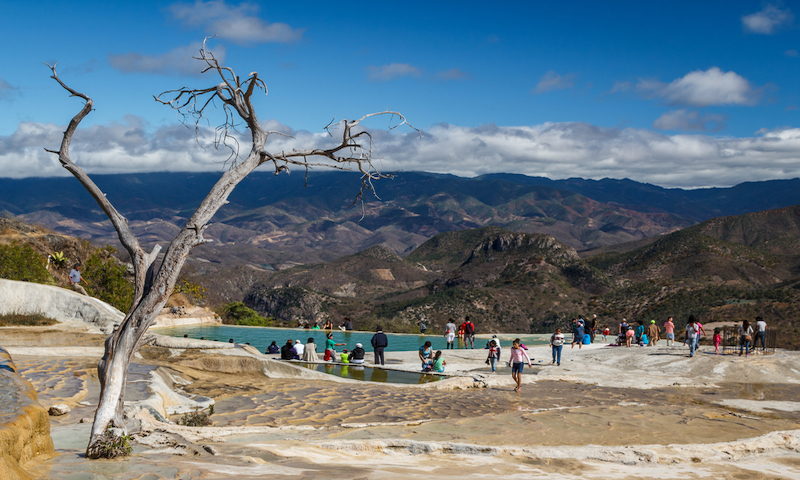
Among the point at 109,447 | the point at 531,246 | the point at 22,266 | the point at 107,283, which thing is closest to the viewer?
the point at 109,447

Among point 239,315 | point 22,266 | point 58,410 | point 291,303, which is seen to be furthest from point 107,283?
point 291,303

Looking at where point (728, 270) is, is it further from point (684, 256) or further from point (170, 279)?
point (170, 279)

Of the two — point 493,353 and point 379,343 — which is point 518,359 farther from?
point 379,343

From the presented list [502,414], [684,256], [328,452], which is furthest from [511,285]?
[328,452]

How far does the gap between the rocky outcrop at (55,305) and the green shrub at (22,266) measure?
6266 mm

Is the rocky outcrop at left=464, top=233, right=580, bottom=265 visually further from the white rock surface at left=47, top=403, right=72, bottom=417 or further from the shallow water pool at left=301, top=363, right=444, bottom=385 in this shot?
the white rock surface at left=47, top=403, right=72, bottom=417

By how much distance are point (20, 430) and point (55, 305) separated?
63.1ft

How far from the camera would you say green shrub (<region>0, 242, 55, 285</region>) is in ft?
86.7

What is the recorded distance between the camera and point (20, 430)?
4719mm

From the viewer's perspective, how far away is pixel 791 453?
320 inches

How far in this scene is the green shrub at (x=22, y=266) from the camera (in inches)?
1041

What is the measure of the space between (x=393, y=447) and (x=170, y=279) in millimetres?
3737

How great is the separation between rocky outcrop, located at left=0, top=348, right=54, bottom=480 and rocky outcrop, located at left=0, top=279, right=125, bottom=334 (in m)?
16.0

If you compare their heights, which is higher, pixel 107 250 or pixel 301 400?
pixel 107 250
